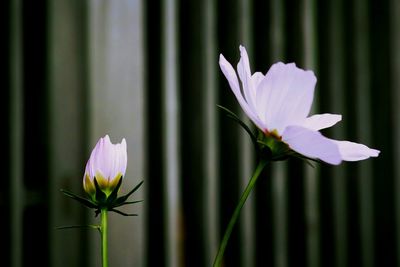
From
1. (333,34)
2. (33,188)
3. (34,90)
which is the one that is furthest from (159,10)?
(333,34)

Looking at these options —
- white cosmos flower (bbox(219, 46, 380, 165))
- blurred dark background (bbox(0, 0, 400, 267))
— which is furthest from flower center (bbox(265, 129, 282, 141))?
blurred dark background (bbox(0, 0, 400, 267))

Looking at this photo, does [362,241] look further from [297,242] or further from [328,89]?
[328,89]

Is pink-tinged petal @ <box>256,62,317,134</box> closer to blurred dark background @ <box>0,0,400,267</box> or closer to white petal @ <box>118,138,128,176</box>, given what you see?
white petal @ <box>118,138,128,176</box>

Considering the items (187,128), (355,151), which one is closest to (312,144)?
(355,151)

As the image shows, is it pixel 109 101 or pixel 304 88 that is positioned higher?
pixel 109 101

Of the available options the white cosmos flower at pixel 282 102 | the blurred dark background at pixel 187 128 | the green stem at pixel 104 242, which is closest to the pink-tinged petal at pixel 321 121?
the white cosmos flower at pixel 282 102

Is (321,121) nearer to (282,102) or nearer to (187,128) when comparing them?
(282,102)

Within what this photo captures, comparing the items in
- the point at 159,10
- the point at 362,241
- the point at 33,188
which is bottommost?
the point at 362,241
